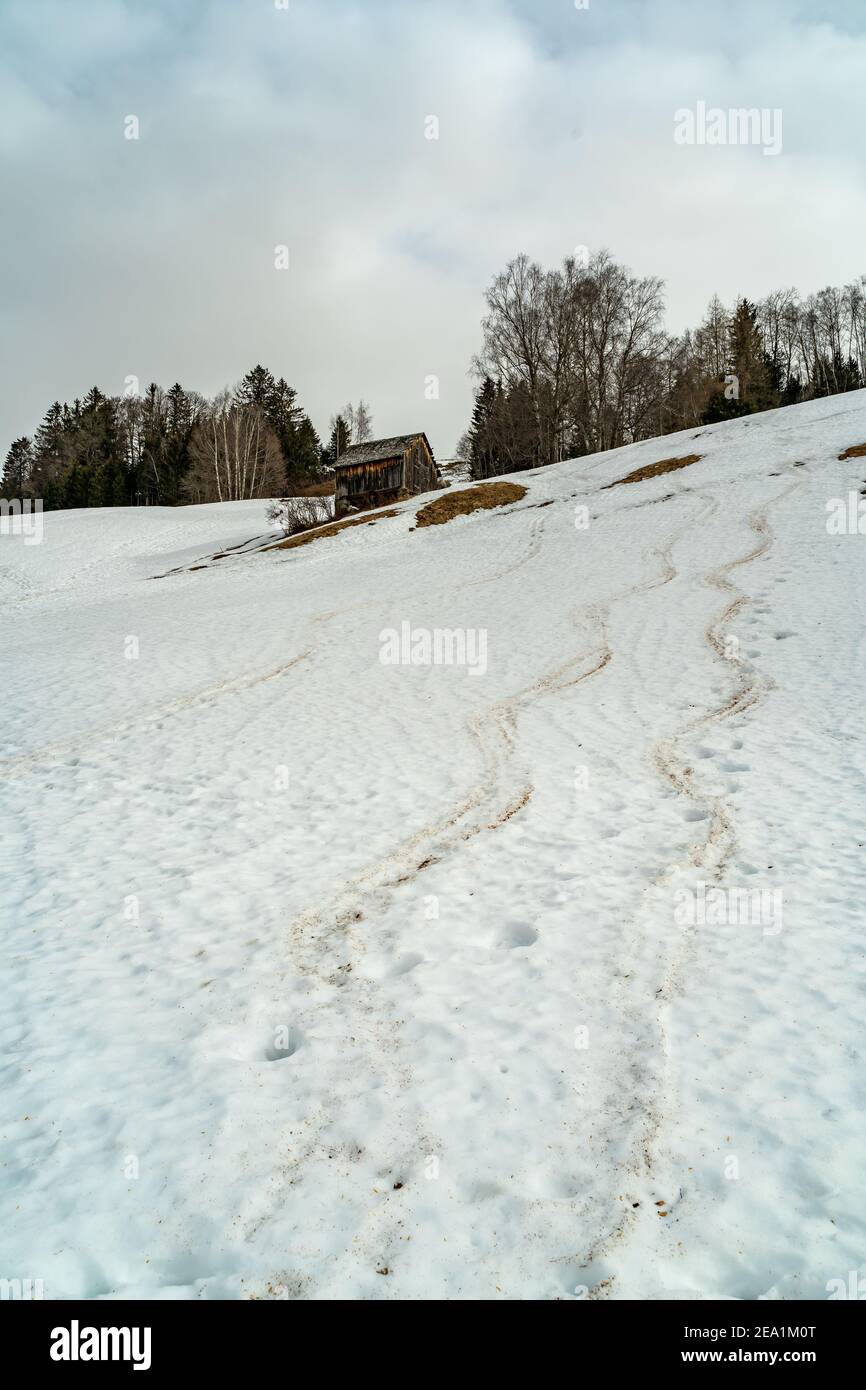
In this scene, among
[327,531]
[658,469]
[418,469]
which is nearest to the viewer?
[658,469]

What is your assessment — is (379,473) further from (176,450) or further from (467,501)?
(176,450)

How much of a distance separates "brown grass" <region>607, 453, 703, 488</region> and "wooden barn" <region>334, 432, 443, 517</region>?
565 inches

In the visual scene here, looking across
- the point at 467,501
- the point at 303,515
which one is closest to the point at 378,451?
the point at 303,515

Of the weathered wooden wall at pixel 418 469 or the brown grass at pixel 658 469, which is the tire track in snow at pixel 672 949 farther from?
the weathered wooden wall at pixel 418 469

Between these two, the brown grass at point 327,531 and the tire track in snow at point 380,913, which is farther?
the brown grass at point 327,531

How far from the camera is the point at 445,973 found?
4328 mm

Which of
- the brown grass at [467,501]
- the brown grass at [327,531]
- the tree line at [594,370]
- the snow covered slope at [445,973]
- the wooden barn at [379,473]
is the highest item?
the tree line at [594,370]

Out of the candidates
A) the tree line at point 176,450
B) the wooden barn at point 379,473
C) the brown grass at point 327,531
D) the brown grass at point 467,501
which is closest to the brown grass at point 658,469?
the brown grass at point 467,501

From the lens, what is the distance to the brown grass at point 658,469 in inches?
965

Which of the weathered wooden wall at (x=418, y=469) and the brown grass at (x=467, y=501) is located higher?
the weathered wooden wall at (x=418, y=469)

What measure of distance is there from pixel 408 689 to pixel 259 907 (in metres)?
5.40

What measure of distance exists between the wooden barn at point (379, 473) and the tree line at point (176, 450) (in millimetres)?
20499

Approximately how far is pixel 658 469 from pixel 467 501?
266 inches

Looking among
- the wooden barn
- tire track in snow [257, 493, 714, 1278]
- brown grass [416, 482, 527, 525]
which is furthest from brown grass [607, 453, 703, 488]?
tire track in snow [257, 493, 714, 1278]
